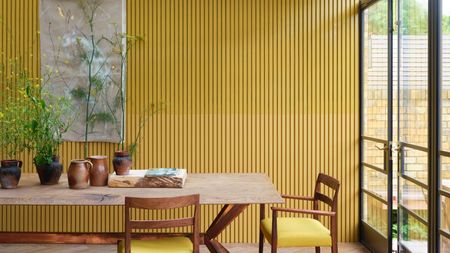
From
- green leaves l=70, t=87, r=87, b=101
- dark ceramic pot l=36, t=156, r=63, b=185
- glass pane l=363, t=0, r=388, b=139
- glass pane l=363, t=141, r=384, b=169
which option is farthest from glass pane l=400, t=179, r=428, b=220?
green leaves l=70, t=87, r=87, b=101

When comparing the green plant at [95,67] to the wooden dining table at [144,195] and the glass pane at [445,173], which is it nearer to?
the wooden dining table at [144,195]

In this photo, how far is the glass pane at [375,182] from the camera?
17.7 ft

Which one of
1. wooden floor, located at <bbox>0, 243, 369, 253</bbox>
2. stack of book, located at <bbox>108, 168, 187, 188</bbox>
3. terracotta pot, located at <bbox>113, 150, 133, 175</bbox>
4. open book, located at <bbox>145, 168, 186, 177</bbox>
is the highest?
terracotta pot, located at <bbox>113, 150, 133, 175</bbox>

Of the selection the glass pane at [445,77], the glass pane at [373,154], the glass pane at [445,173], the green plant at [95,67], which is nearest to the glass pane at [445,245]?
the glass pane at [445,173]

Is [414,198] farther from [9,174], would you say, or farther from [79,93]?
[79,93]

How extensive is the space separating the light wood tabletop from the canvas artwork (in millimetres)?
1481

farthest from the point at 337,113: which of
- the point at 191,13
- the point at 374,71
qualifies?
the point at 191,13

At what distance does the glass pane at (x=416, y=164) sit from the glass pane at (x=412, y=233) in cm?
38

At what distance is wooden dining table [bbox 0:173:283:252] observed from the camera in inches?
150

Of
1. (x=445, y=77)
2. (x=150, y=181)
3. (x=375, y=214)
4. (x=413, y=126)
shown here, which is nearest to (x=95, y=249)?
(x=150, y=181)

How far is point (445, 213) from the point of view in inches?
159

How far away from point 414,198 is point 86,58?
12.3ft

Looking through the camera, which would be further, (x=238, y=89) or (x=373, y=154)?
(x=238, y=89)

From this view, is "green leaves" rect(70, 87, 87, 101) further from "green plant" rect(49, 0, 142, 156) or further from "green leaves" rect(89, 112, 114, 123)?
"green leaves" rect(89, 112, 114, 123)
